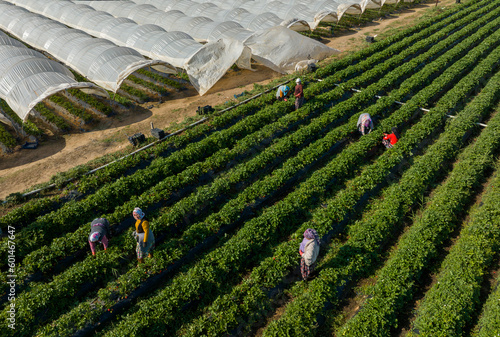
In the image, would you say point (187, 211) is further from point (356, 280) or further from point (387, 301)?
point (387, 301)

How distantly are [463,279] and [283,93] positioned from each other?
1202 cm

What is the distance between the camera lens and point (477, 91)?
17.9m

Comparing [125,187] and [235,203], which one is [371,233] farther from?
[125,187]

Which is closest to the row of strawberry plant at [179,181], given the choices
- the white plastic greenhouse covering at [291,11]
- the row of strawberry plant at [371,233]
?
the row of strawberry plant at [371,233]

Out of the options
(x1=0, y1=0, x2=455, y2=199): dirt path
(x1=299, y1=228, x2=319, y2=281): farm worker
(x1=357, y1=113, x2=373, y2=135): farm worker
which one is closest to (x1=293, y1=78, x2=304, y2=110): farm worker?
(x1=357, y1=113, x2=373, y2=135): farm worker

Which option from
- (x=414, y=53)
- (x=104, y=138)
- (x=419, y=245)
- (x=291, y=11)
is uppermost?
(x=291, y=11)

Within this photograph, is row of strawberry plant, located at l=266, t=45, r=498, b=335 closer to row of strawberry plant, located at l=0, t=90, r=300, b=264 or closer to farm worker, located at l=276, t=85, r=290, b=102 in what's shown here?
row of strawberry plant, located at l=0, t=90, r=300, b=264

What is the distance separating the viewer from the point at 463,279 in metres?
7.54

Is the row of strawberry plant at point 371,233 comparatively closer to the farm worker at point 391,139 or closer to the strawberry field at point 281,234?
the strawberry field at point 281,234

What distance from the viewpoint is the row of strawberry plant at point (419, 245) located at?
693cm

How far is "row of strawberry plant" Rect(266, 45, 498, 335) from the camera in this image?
7.29 m

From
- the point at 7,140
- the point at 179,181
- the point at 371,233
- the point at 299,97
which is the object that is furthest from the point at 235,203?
the point at 7,140

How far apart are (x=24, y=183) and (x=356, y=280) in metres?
13.4

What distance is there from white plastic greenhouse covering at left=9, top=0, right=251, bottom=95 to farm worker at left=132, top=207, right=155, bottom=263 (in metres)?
12.6
